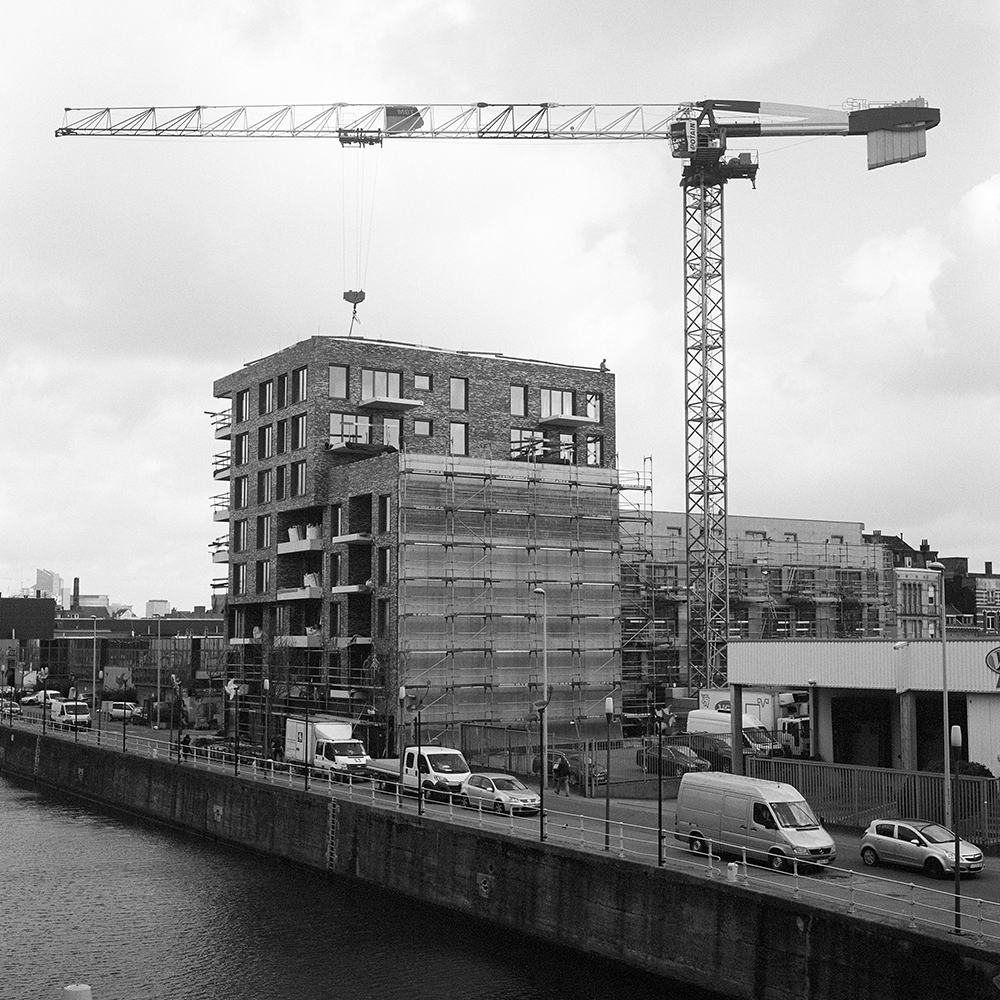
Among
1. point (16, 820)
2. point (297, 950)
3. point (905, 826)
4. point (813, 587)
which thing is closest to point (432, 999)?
point (297, 950)

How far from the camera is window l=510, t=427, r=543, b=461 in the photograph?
84.0 meters

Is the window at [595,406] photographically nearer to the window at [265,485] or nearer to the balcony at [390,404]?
the balcony at [390,404]

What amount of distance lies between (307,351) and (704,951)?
180 feet

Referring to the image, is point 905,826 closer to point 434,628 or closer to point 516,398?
point 434,628

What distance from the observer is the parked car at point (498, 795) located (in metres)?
45.7

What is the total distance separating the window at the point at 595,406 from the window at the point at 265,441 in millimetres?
21113

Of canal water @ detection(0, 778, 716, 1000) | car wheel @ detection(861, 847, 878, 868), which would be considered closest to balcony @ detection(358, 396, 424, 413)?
canal water @ detection(0, 778, 716, 1000)

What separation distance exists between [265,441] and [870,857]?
188ft

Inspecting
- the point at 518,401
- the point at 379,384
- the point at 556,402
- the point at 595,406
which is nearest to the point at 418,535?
the point at 379,384

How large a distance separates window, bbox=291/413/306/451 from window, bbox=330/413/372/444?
2.06 meters

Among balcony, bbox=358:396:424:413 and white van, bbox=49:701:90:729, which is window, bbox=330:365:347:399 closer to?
balcony, bbox=358:396:424:413

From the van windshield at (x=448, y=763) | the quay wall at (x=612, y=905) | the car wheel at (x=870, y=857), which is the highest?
the van windshield at (x=448, y=763)

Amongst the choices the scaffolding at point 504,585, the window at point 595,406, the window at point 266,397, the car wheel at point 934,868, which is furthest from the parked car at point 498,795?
the window at point 595,406

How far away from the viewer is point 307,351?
80.8m
